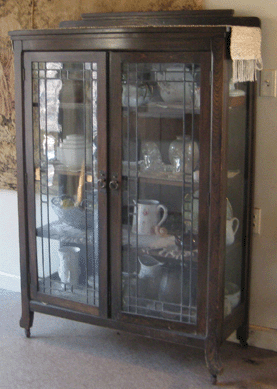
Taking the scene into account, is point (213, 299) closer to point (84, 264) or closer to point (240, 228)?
point (240, 228)

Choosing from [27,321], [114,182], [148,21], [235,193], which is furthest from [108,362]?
[148,21]

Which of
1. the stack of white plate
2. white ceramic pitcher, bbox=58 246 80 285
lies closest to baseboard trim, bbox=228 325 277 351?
white ceramic pitcher, bbox=58 246 80 285

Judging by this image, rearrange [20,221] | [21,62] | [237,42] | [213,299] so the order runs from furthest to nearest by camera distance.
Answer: [20,221]
[21,62]
[213,299]
[237,42]

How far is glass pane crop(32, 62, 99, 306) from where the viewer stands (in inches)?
91.7

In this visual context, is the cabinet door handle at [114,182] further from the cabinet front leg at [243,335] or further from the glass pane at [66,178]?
the cabinet front leg at [243,335]

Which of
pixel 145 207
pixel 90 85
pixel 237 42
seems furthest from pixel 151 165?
pixel 237 42

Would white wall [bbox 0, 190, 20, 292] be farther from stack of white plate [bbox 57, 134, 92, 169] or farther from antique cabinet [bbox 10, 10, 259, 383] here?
stack of white plate [bbox 57, 134, 92, 169]

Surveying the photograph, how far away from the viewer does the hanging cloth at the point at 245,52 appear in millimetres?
2021

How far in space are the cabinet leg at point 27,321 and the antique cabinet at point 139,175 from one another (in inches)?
3.6

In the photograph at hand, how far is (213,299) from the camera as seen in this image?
2.21 meters

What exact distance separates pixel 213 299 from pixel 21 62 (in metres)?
1.22

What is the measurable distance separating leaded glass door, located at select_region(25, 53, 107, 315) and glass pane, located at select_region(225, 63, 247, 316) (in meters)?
0.49

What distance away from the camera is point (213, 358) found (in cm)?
225

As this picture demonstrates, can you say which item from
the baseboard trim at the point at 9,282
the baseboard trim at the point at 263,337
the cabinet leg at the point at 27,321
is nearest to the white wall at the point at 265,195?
the baseboard trim at the point at 263,337
